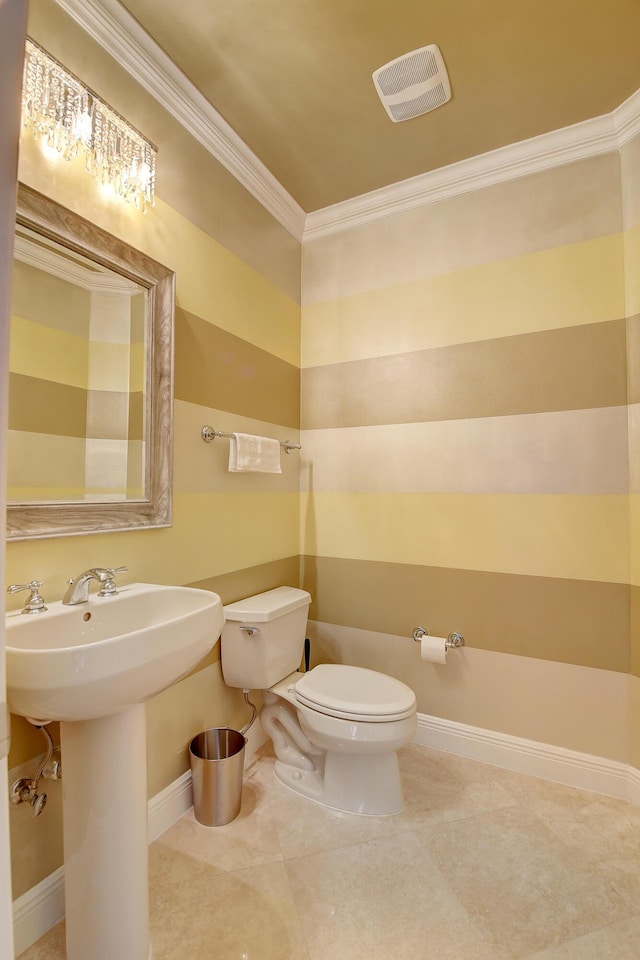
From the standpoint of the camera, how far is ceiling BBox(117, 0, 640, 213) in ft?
4.50

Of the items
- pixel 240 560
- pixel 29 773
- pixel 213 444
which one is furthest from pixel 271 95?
pixel 29 773

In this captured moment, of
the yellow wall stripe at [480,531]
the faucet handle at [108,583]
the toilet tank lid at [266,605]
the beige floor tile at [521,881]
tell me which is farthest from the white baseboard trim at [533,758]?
the faucet handle at [108,583]

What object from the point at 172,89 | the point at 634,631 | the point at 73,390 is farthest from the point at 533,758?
the point at 172,89

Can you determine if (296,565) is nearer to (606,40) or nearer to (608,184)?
(608,184)

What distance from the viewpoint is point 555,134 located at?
184 cm

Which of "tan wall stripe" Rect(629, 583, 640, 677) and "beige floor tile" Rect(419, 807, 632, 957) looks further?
"tan wall stripe" Rect(629, 583, 640, 677)

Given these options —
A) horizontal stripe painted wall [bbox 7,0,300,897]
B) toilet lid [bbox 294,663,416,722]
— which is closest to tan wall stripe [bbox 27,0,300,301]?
horizontal stripe painted wall [bbox 7,0,300,897]

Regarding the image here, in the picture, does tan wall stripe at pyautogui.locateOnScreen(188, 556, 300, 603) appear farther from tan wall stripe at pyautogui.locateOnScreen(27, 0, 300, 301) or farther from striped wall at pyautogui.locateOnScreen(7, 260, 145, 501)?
tan wall stripe at pyautogui.locateOnScreen(27, 0, 300, 301)

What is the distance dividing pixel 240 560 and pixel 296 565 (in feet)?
1.60

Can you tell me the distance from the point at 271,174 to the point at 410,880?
8.91ft

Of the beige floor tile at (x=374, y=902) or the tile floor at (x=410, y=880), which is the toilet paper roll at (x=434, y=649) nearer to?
the tile floor at (x=410, y=880)

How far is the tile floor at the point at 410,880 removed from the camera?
115 centimetres

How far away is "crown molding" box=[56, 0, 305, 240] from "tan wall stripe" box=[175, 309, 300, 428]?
2.31 ft

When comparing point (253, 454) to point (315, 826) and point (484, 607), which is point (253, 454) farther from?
point (315, 826)
